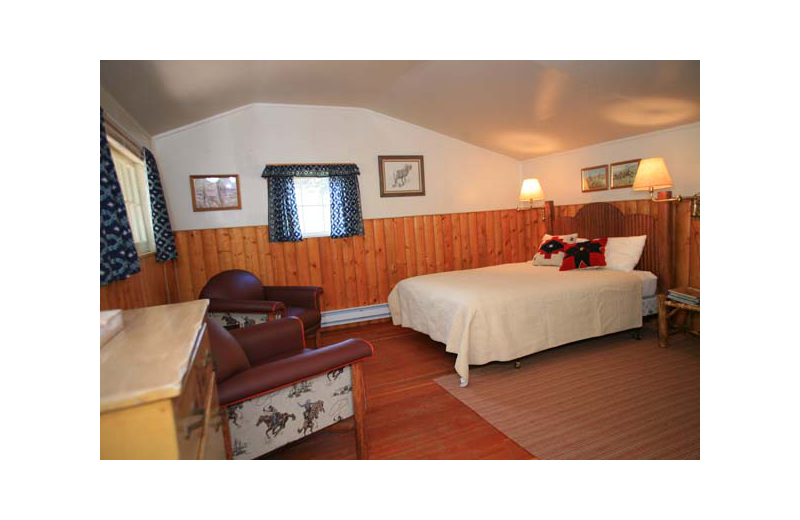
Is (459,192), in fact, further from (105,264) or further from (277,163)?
(105,264)

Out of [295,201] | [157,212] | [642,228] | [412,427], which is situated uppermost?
[295,201]

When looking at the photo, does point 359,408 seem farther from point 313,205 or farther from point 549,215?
point 549,215

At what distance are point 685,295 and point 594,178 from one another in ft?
5.96

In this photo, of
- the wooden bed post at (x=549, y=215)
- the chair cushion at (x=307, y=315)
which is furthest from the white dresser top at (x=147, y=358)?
the wooden bed post at (x=549, y=215)

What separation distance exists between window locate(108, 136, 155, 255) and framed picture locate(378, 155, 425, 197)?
8.01ft

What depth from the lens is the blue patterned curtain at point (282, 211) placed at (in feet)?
13.5

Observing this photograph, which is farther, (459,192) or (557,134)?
(459,192)

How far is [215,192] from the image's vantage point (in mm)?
4047

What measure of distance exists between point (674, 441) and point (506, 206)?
12.8 feet

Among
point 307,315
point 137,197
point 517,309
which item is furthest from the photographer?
point 307,315

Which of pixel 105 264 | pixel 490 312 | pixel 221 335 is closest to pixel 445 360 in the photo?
pixel 490 312

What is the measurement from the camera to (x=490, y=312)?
273cm

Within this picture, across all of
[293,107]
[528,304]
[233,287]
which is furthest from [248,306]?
[293,107]

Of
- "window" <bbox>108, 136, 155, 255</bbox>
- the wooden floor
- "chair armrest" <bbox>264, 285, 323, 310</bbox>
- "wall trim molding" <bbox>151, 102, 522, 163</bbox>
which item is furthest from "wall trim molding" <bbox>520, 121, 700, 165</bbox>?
"window" <bbox>108, 136, 155, 255</bbox>
